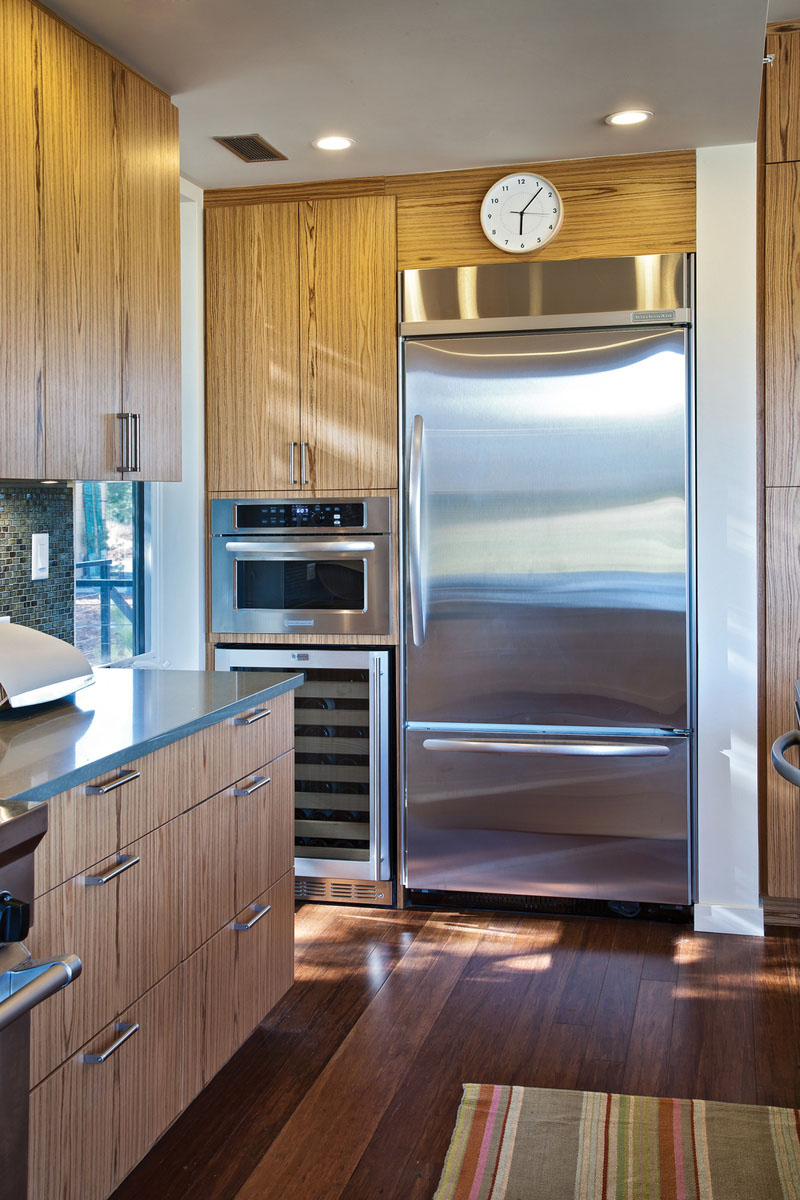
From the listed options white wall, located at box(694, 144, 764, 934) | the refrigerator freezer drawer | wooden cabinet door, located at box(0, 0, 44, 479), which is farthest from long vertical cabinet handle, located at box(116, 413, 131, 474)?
white wall, located at box(694, 144, 764, 934)

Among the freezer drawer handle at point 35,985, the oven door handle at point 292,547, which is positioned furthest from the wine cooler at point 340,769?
the freezer drawer handle at point 35,985

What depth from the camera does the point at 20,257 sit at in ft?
7.13

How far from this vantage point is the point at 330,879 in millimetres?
3713

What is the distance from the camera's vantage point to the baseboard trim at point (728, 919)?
3.38 metres

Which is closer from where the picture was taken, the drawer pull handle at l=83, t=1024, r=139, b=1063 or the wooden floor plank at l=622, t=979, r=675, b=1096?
the drawer pull handle at l=83, t=1024, r=139, b=1063

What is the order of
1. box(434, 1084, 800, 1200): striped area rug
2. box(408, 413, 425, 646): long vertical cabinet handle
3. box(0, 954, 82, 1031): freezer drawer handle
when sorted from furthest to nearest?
box(408, 413, 425, 646): long vertical cabinet handle, box(434, 1084, 800, 1200): striped area rug, box(0, 954, 82, 1031): freezer drawer handle

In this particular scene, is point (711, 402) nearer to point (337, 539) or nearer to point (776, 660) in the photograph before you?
point (776, 660)

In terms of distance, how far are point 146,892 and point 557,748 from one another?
1760 mm

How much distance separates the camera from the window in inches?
129

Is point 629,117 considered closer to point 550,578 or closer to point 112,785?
point 550,578

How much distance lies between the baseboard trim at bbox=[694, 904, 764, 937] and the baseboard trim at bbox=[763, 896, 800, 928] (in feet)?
0.34

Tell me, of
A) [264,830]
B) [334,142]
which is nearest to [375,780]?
[264,830]

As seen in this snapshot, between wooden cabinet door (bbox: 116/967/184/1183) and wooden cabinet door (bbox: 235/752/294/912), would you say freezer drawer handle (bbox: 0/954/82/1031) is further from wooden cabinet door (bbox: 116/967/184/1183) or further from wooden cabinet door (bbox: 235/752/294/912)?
wooden cabinet door (bbox: 235/752/294/912)

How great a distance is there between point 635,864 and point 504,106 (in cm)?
235
